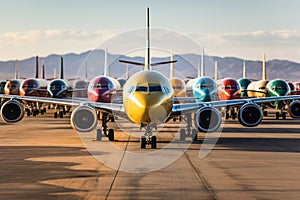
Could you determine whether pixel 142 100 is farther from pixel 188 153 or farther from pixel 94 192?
pixel 94 192

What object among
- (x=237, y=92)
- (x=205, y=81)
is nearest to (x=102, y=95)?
(x=205, y=81)

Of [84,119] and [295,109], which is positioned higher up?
[295,109]

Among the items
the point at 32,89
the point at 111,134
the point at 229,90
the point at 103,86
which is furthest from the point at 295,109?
the point at 32,89

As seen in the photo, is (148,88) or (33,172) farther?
(148,88)

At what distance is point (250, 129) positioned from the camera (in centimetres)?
3897

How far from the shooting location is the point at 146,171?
18.5 meters

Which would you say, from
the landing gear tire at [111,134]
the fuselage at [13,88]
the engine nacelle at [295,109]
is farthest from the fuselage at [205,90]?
the fuselage at [13,88]

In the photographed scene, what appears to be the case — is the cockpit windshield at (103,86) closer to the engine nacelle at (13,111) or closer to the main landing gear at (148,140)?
the engine nacelle at (13,111)

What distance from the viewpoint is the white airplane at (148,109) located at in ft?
79.6

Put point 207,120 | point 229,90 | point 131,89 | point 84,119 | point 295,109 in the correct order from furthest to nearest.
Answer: point 229,90 → point 295,109 → point 207,120 → point 84,119 → point 131,89

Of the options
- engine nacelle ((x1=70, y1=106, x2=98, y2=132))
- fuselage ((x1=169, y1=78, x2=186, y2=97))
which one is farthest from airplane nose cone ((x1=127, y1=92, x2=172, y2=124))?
fuselage ((x1=169, y1=78, x2=186, y2=97))

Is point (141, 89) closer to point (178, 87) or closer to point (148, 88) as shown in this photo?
point (148, 88)

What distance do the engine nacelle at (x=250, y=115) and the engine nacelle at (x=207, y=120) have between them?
7.91 feet

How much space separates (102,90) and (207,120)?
1712cm
